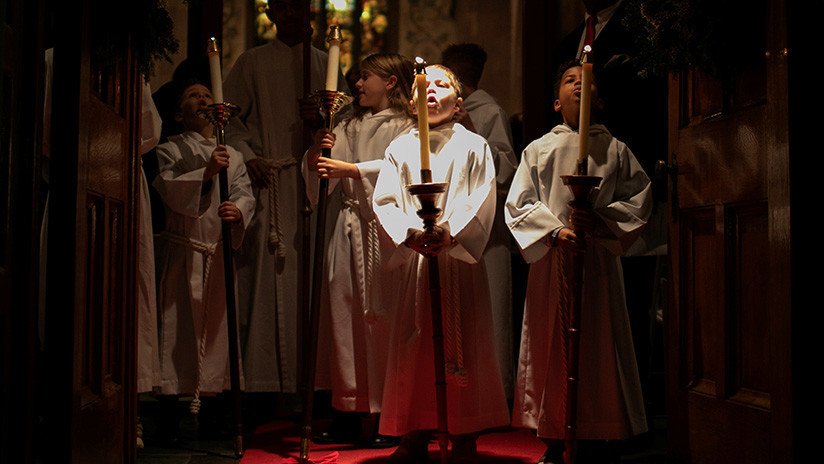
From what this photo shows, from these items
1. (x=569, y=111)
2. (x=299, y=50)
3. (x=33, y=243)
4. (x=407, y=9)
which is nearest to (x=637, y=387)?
(x=569, y=111)

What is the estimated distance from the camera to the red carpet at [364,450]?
3.89 meters

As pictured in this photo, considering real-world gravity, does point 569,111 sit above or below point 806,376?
above

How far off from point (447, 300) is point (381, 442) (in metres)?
0.89

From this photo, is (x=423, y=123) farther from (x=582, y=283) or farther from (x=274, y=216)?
(x=274, y=216)

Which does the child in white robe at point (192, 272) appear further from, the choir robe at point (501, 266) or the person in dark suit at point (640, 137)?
the person in dark suit at point (640, 137)

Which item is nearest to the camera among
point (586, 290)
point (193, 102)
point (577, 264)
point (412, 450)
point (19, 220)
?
point (19, 220)

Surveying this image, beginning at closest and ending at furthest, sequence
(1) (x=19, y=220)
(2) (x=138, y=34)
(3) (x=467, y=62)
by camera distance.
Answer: (1) (x=19, y=220)
(2) (x=138, y=34)
(3) (x=467, y=62)

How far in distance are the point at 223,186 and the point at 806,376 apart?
254 cm

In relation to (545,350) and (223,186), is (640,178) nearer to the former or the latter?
(545,350)

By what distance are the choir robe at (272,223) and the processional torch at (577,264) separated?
1831 millimetres

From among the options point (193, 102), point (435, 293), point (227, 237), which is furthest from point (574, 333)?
point (193, 102)

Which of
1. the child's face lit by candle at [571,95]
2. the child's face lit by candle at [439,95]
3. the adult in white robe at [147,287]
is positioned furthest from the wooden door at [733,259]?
the adult in white robe at [147,287]

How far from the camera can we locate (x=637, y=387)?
140 inches

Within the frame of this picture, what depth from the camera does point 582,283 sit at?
11.1 ft
